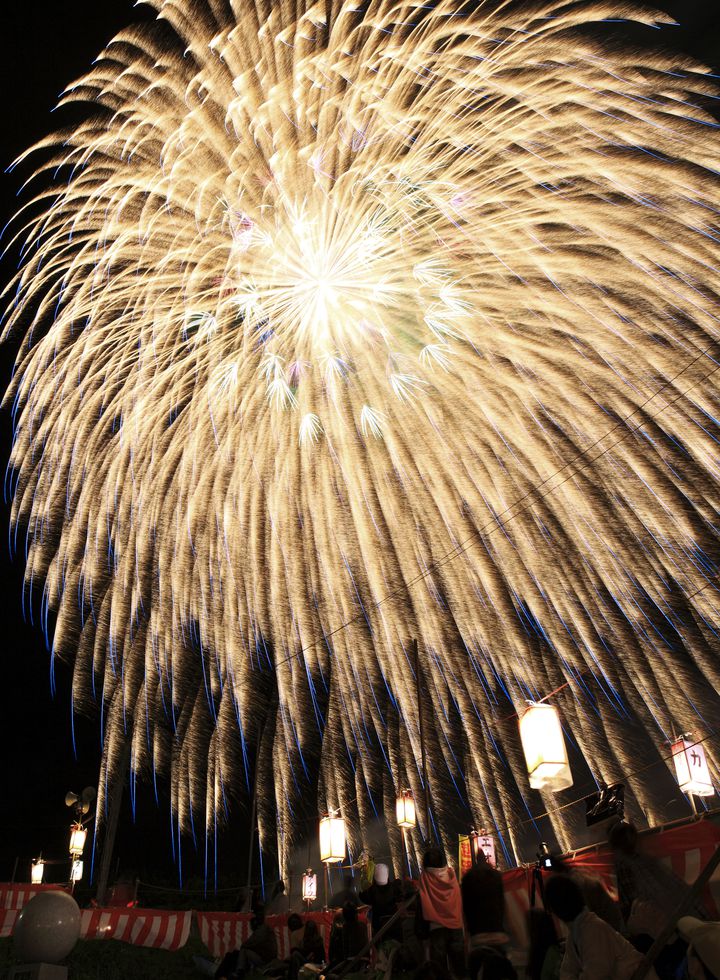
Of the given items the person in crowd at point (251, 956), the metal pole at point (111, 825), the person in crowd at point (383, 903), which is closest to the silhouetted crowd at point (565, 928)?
the person in crowd at point (383, 903)

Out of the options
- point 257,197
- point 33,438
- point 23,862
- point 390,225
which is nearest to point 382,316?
point 390,225

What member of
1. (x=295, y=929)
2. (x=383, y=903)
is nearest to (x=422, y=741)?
(x=295, y=929)

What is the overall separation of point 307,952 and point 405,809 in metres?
5.62

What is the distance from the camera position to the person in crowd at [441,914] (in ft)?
21.8

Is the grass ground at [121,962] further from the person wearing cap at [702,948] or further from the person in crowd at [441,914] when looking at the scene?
the person wearing cap at [702,948]

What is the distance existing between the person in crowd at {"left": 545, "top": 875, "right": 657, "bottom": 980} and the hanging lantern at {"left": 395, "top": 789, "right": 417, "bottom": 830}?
11.9 m

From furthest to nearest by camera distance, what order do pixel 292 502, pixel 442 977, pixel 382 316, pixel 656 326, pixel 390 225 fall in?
pixel 292 502, pixel 382 316, pixel 390 225, pixel 656 326, pixel 442 977

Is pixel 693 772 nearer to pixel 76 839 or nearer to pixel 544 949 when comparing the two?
pixel 544 949

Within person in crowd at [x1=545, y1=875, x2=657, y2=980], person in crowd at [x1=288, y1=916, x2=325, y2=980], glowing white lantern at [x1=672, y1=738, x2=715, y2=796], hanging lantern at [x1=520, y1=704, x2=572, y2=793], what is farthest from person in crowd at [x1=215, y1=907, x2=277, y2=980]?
person in crowd at [x1=545, y1=875, x2=657, y2=980]

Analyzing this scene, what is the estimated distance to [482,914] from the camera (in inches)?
167

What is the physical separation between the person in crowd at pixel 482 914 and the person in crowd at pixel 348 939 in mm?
5530

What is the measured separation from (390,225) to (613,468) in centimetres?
475

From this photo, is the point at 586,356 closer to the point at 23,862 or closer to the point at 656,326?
the point at 656,326

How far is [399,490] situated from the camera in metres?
13.2
